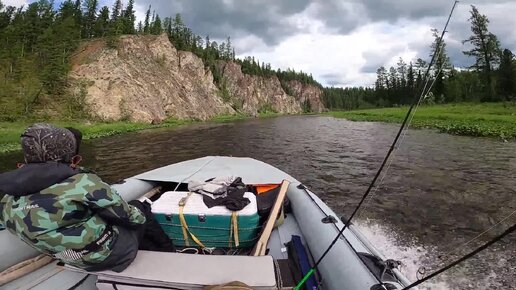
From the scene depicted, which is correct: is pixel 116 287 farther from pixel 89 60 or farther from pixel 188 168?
pixel 89 60

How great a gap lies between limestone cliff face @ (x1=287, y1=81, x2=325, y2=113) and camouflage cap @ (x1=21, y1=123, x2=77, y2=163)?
521ft

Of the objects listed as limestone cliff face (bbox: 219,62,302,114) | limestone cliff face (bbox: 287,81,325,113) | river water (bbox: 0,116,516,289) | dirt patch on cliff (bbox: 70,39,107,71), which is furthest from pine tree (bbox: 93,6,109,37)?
limestone cliff face (bbox: 287,81,325,113)

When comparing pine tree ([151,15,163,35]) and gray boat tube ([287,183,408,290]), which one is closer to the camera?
gray boat tube ([287,183,408,290])

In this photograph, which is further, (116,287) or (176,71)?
(176,71)

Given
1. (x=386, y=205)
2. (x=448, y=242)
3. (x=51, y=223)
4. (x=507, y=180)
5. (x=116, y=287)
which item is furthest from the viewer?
(x=507, y=180)

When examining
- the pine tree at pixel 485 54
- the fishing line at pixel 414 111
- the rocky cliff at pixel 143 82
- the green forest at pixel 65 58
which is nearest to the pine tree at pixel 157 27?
the green forest at pixel 65 58

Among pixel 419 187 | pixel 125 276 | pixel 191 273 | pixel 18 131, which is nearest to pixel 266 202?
pixel 191 273

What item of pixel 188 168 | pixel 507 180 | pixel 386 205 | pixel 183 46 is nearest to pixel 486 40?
pixel 507 180

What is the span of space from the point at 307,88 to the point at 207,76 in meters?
94.5

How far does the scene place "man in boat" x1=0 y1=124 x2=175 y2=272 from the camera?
2.56 meters

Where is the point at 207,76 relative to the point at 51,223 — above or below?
above

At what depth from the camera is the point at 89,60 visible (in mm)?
49031

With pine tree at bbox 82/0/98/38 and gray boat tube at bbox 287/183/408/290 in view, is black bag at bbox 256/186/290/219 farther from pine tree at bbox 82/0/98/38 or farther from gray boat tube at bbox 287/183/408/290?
pine tree at bbox 82/0/98/38

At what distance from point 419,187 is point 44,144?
1012cm
